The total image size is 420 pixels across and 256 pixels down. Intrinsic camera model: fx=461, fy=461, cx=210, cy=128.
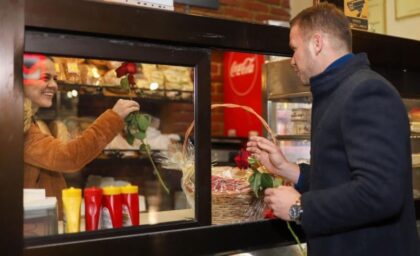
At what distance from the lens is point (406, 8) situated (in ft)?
10.5

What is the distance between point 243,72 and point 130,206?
2.44 meters

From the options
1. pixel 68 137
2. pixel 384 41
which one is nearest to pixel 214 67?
pixel 384 41

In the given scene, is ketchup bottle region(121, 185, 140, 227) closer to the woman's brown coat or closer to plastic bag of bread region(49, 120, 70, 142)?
the woman's brown coat

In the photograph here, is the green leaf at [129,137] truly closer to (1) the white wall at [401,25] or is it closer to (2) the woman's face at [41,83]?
(2) the woman's face at [41,83]

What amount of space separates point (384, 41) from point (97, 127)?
1.26 m

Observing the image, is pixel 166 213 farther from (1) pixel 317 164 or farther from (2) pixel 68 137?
(1) pixel 317 164

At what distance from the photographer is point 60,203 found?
58.7 inches

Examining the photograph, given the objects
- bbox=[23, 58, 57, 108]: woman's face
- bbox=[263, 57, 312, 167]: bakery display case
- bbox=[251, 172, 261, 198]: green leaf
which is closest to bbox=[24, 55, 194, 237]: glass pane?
bbox=[23, 58, 57, 108]: woman's face

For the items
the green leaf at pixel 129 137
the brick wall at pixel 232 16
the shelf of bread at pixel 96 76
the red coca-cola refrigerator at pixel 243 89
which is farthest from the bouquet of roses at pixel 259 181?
the brick wall at pixel 232 16

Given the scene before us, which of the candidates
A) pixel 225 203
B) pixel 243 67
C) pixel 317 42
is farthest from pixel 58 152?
pixel 243 67

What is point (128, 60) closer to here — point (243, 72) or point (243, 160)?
point (243, 160)

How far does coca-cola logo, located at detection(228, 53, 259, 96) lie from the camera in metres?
3.76

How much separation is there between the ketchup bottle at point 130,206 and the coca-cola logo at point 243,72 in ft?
7.68

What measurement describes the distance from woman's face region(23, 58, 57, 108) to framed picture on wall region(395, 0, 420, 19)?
102 inches
